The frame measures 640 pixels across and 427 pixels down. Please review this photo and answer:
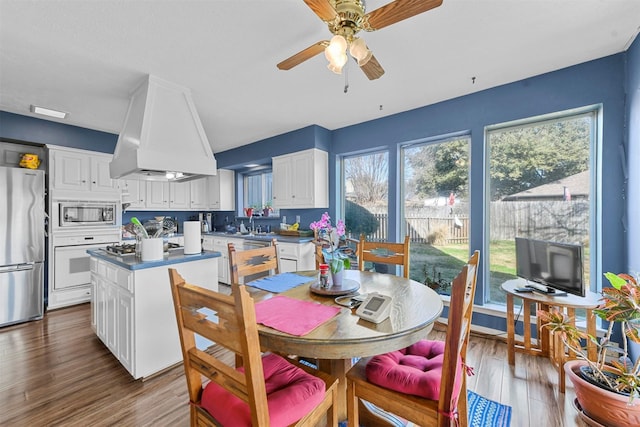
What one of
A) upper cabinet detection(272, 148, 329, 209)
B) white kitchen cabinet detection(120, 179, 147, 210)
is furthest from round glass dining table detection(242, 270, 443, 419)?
white kitchen cabinet detection(120, 179, 147, 210)

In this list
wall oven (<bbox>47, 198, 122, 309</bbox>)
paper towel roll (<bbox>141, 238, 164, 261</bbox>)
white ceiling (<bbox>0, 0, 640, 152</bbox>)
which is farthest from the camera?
wall oven (<bbox>47, 198, 122, 309</bbox>)

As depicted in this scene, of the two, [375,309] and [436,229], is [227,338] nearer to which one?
[375,309]

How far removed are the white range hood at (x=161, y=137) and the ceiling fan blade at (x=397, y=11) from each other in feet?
6.52

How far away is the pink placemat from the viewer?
1.11m

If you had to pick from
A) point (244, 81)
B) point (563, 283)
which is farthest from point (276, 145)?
point (563, 283)

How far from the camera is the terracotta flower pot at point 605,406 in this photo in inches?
52.9

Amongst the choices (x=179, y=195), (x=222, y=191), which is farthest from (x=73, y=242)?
(x=222, y=191)

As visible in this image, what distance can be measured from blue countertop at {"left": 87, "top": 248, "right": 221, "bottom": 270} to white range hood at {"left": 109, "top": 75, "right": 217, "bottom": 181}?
785 millimetres

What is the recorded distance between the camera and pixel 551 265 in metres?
2.11

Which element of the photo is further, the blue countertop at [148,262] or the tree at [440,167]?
the tree at [440,167]

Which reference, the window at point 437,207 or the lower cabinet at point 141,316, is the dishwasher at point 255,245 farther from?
the window at point 437,207

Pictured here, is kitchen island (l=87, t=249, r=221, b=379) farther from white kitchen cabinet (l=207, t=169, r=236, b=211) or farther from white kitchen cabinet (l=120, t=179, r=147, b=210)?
white kitchen cabinet (l=207, t=169, r=236, b=211)

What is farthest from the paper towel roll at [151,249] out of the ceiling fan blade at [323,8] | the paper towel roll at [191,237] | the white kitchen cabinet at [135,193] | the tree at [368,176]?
the white kitchen cabinet at [135,193]

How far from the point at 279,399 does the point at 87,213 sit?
4.37m
